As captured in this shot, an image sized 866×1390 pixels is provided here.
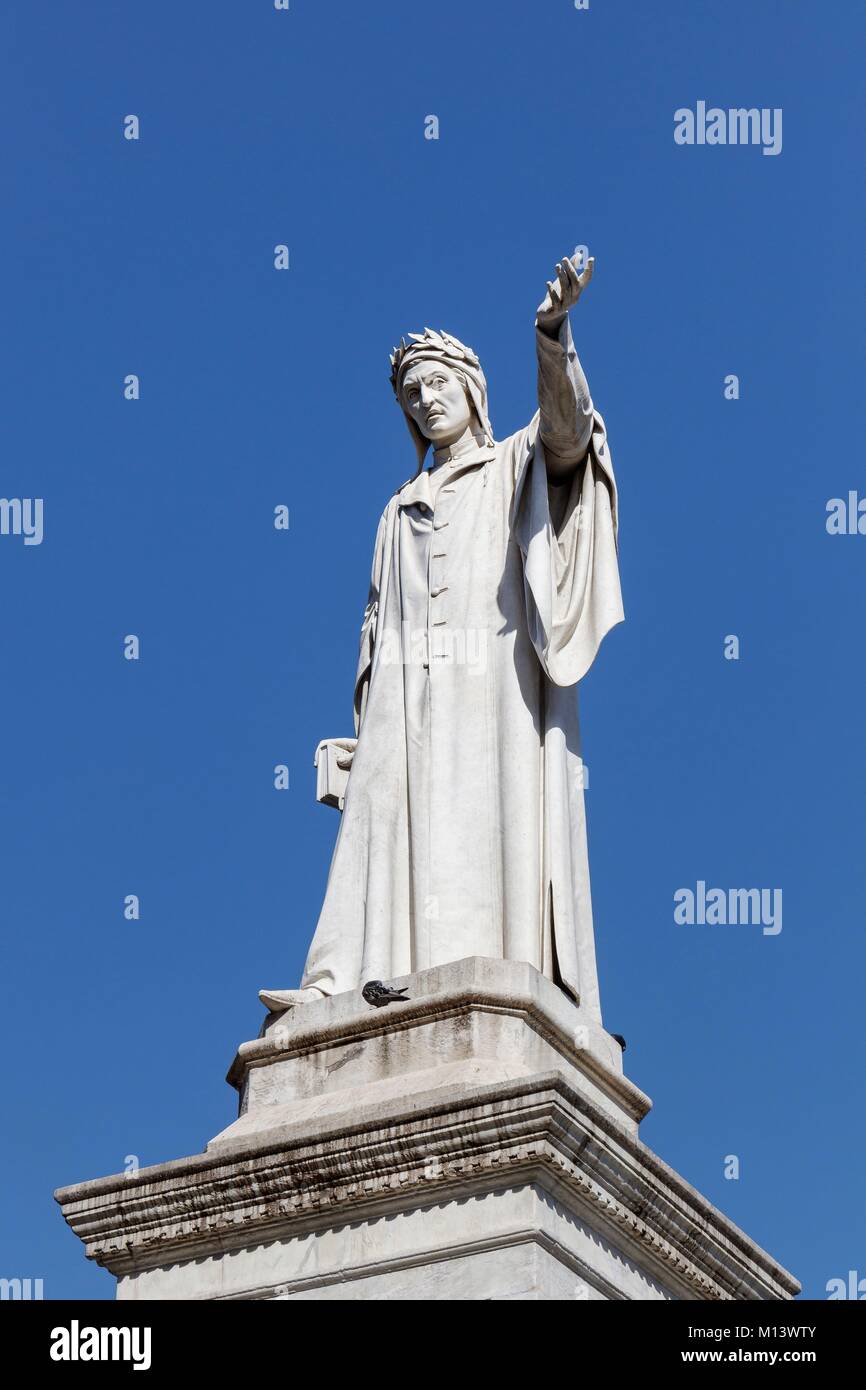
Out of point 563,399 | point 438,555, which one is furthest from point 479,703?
point 563,399

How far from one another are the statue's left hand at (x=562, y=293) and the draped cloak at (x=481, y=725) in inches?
6.9

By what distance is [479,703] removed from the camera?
44.1 feet

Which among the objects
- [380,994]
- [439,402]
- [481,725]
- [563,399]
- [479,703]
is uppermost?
[439,402]

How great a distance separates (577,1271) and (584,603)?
4.47 m

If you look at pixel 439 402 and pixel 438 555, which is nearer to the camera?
pixel 438 555

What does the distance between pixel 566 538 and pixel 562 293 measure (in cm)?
177

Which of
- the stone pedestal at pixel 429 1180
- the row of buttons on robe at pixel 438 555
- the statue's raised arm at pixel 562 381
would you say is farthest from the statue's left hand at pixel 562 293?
the stone pedestal at pixel 429 1180

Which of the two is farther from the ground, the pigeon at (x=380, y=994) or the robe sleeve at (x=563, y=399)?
the robe sleeve at (x=563, y=399)

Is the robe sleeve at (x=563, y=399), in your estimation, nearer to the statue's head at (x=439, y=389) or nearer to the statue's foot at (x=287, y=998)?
the statue's head at (x=439, y=389)

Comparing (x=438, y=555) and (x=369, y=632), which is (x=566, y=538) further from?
(x=369, y=632)

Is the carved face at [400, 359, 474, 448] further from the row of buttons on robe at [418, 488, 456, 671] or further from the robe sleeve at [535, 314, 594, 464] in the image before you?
the robe sleeve at [535, 314, 594, 464]

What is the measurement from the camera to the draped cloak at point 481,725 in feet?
42.0
